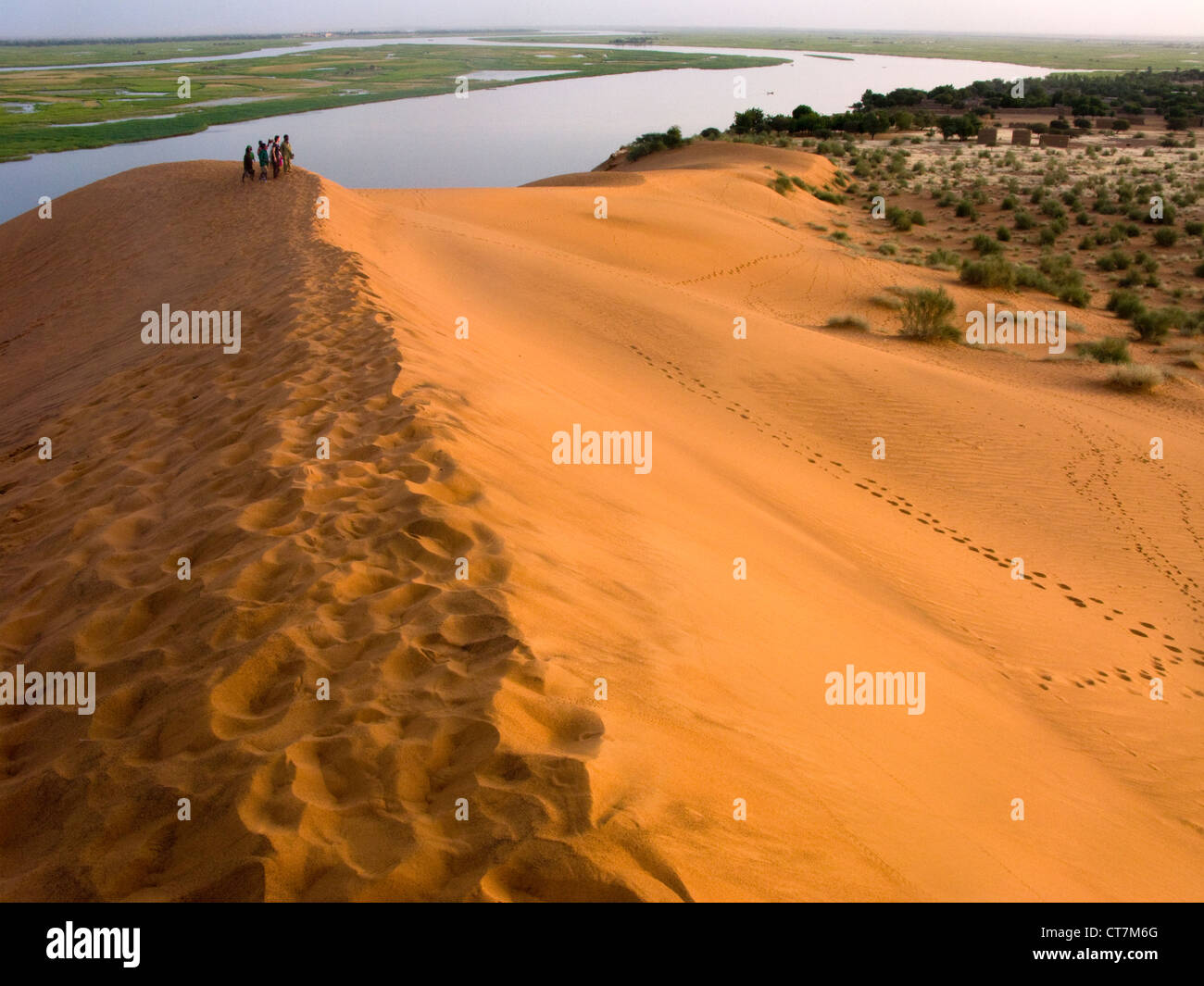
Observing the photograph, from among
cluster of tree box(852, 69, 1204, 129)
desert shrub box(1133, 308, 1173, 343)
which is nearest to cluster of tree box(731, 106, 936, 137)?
cluster of tree box(852, 69, 1204, 129)

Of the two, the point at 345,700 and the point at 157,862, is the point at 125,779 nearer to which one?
the point at 157,862

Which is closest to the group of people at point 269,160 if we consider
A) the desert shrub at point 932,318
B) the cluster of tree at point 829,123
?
the desert shrub at point 932,318

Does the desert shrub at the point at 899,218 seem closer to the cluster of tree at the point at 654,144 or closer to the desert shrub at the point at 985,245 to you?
the desert shrub at the point at 985,245

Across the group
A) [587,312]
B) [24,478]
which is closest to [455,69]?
[587,312]

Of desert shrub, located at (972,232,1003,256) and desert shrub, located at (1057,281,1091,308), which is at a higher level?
desert shrub, located at (972,232,1003,256)

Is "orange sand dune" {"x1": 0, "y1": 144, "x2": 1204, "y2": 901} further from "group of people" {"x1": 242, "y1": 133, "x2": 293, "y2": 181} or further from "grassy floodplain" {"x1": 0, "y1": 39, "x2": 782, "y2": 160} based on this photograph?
"grassy floodplain" {"x1": 0, "y1": 39, "x2": 782, "y2": 160}
